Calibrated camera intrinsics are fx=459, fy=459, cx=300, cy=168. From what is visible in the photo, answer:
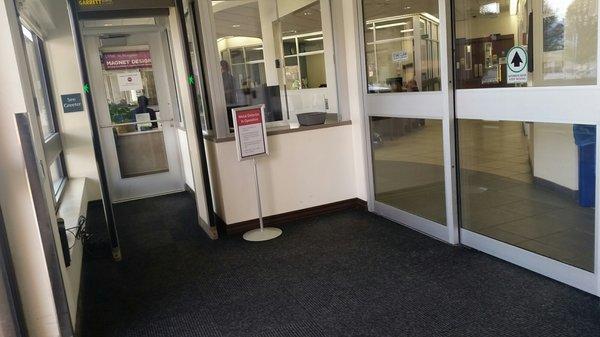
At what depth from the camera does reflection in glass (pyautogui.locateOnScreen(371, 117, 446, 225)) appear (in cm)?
395

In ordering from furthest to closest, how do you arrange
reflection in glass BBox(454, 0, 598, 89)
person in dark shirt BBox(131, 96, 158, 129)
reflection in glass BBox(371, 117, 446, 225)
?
person in dark shirt BBox(131, 96, 158, 129)
reflection in glass BBox(371, 117, 446, 225)
reflection in glass BBox(454, 0, 598, 89)

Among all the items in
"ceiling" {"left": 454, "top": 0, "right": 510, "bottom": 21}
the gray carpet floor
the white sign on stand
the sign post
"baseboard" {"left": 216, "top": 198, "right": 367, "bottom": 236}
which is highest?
"ceiling" {"left": 454, "top": 0, "right": 510, "bottom": 21}

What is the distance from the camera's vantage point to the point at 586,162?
112 inches

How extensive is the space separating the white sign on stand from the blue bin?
0.46 m

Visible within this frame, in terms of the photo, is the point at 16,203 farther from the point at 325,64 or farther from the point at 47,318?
the point at 325,64

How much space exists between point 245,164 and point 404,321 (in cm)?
234

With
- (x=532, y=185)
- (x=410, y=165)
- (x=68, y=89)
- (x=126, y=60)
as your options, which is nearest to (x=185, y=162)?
(x=126, y=60)

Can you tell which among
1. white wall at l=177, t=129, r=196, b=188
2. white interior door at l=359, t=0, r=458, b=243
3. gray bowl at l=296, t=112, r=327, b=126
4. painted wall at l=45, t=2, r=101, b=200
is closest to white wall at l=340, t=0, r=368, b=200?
white interior door at l=359, t=0, r=458, b=243

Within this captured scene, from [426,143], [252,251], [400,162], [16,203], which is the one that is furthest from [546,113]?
[16,203]

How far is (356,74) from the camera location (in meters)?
4.61

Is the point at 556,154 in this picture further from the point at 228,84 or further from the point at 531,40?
the point at 228,84

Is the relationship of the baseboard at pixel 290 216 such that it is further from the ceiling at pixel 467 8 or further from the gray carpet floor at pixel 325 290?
the ceiling at pixel 467 8

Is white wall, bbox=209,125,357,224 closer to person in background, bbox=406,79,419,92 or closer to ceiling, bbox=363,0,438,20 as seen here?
person in background, bbox=406,79,419,92

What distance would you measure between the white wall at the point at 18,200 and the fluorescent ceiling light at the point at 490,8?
289 cm
